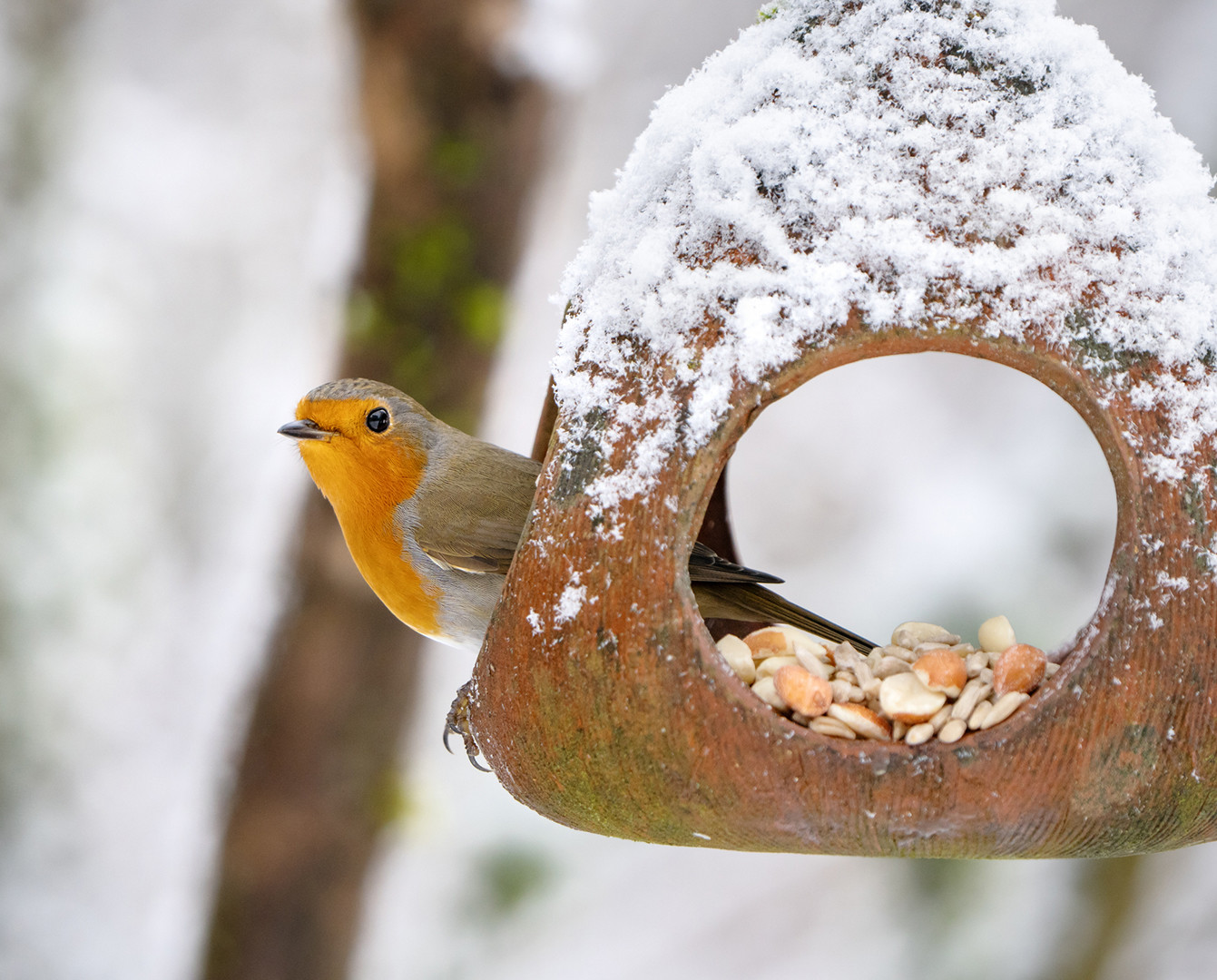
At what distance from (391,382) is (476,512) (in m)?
1.58

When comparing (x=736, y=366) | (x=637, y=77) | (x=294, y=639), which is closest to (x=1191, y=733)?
(x=736, y=366)

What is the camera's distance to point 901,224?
1.45m

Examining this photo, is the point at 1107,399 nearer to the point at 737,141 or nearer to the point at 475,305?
the point at 737,141

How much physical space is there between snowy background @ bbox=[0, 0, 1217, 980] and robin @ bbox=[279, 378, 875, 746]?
1.50 m

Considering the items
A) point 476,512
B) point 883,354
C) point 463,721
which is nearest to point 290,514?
point 476,512

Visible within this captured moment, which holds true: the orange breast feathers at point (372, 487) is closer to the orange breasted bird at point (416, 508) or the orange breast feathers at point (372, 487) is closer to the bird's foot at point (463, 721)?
the orange breasted bird at point (416, 508)

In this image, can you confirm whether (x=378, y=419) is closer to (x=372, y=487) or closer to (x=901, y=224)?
(x=372, y=487)

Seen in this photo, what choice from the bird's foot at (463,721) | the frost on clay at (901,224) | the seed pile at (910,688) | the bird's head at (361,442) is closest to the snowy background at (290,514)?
the bird's head at (361,442)

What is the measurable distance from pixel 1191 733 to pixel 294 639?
2938 millimetres

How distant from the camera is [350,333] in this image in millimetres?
3518

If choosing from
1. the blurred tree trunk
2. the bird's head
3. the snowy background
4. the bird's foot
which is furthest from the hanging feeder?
the snowy background

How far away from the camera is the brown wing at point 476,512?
209 centimetres

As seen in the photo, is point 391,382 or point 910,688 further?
point 391,382

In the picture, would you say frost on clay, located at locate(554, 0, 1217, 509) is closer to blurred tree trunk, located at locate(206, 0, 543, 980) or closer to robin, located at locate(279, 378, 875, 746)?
robin, located at locate(279, 378, 875, 746)
